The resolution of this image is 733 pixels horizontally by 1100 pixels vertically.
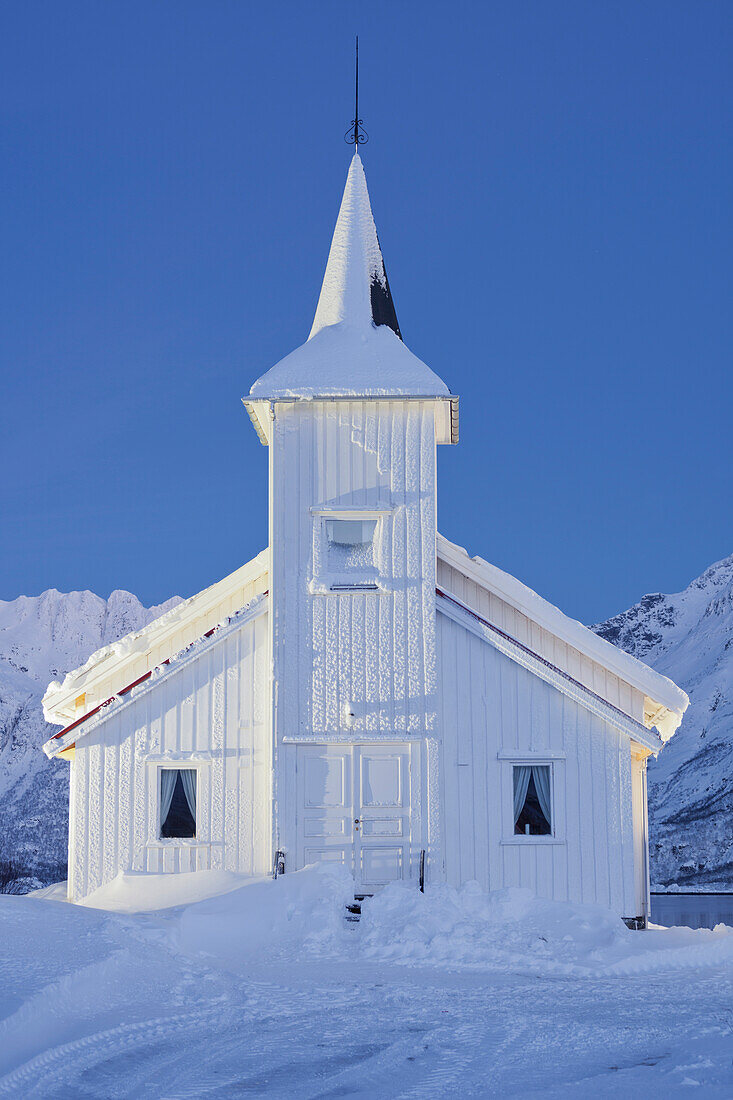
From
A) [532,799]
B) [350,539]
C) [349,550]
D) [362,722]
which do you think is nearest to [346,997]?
[362,722]

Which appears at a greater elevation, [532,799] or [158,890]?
[532,799]

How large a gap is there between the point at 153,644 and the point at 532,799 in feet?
20.7

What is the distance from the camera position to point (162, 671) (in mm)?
18234

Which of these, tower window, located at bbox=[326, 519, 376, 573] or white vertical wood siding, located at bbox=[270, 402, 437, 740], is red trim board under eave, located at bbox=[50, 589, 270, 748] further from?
tower window, located at bbox=[326, 519, 376, 573]

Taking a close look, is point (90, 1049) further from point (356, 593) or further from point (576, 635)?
point (576, 635)

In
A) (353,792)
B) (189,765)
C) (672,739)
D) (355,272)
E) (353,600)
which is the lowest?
(672,739)

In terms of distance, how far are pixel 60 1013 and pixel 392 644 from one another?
9.16m

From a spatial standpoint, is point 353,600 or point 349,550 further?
point 349,550

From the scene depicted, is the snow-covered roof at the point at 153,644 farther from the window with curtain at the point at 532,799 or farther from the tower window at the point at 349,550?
the window with curtain at the point at 532,799

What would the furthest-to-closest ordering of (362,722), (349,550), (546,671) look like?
(349,550), (546,671), (362,722)

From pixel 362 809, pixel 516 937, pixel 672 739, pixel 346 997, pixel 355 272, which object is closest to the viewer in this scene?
pixel 346 997

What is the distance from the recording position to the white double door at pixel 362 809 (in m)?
17.5

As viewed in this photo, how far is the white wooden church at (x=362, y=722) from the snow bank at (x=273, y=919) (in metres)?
1.38

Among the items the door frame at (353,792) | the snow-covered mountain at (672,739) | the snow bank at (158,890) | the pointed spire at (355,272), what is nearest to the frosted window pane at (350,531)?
the door frame at (353,792)
